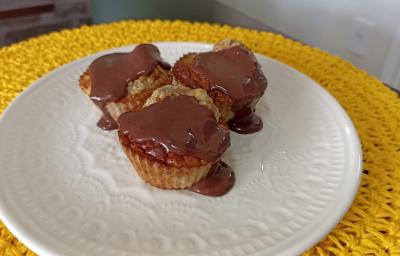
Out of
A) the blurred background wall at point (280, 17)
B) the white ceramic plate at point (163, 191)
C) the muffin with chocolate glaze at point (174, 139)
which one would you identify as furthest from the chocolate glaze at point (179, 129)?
the blurred background wall at point (280, 17)

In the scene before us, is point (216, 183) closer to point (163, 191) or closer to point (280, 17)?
point (163, 191)

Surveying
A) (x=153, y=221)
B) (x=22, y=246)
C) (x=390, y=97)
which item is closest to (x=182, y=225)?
(x=153, y=221)

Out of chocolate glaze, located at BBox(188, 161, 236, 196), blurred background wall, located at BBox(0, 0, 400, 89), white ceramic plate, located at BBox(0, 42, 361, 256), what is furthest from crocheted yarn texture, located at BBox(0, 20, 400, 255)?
blurred background wall, located at BBox(0, 0, 400, 89)

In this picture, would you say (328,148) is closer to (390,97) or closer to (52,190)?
(390,97)

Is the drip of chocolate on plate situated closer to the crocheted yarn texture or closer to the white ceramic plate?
the white ceramic plate

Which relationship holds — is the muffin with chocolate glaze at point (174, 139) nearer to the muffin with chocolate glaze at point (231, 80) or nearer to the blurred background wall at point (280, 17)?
the muffin with chocolate glaze at point (231, 80)

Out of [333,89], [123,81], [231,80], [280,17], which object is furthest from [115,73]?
[280,17]
